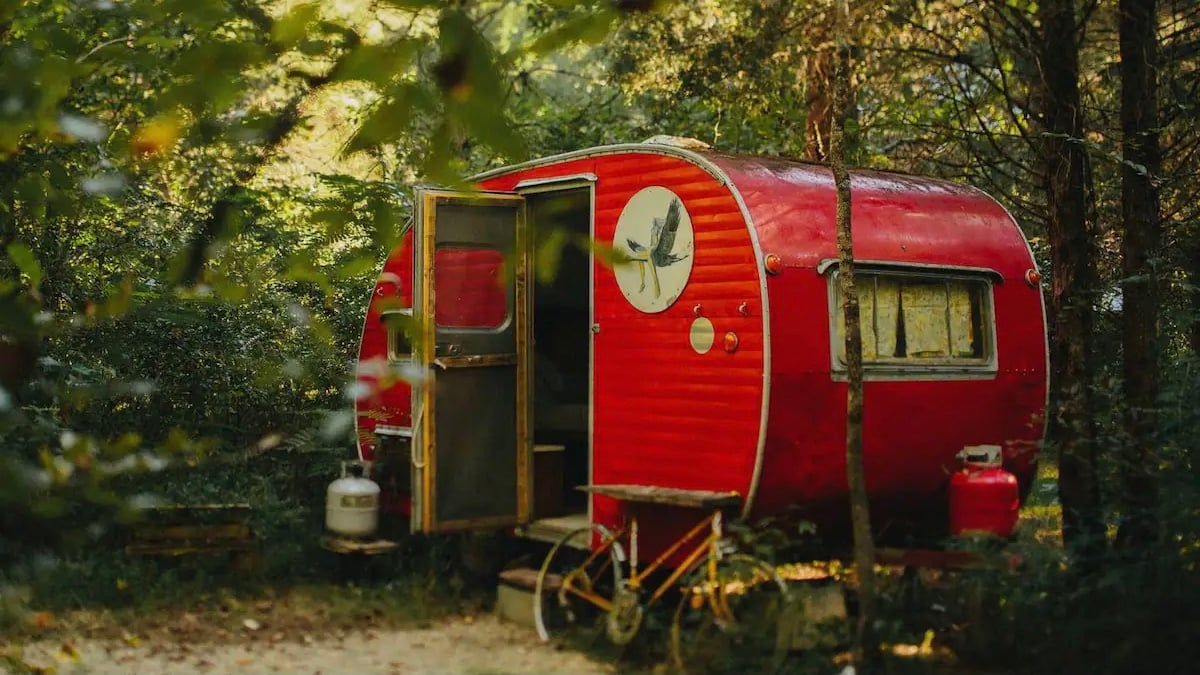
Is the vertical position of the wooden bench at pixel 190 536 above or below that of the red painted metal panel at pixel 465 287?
below

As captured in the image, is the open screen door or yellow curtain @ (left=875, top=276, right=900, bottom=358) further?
the open screen door

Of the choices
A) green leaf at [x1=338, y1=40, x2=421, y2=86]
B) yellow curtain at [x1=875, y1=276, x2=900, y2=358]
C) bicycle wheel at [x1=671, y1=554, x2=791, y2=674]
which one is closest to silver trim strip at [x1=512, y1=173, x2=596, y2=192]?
yellow curtain at [x1=875, y1=276, x2=900, y2=358]

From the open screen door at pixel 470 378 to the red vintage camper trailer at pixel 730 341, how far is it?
14 millimetres

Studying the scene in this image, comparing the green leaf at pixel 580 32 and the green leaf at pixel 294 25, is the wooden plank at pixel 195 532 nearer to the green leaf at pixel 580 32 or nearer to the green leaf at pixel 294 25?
the green leaf at pixel 294 25

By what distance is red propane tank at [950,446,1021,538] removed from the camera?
7.35 meters

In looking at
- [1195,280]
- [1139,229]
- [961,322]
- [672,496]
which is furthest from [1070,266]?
[672,496]

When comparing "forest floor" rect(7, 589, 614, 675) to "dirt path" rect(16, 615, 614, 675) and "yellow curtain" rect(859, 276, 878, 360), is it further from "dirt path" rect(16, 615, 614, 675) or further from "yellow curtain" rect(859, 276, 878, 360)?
"yellow curtain" rect(859, 276, 878, 360)

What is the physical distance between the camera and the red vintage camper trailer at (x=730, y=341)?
23.5 ft

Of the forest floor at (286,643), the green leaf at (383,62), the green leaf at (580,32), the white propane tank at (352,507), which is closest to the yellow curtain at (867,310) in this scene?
the forest floor at (286,643)

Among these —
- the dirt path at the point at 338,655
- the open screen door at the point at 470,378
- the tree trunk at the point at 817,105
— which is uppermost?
the tree trunk at the point at 817,105

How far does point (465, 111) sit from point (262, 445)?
4.98 ft

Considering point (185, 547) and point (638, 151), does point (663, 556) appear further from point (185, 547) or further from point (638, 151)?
point (185, 547)

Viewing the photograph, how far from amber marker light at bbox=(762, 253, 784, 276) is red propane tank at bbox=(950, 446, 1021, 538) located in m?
1.66

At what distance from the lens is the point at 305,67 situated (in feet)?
7.51
